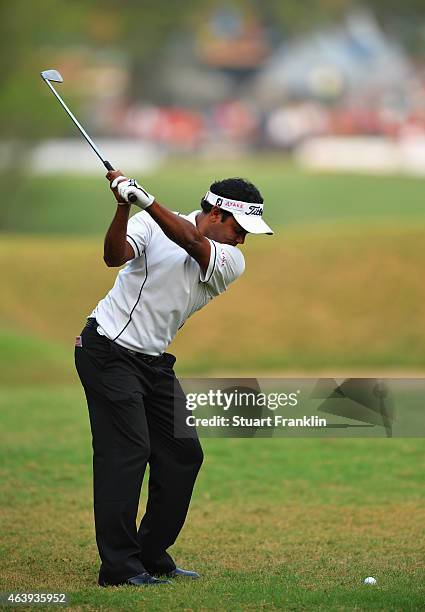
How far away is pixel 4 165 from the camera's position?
39.3 metres

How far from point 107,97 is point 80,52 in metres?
2.67

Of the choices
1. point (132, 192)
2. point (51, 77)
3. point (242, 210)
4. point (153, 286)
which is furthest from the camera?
point (51, 77)

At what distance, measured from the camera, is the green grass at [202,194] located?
1599 inches

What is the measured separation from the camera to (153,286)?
6062mm

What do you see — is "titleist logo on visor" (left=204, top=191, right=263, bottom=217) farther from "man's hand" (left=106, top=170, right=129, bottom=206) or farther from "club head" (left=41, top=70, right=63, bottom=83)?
"club head" (left=41, top=70, right=63, bottom=83)

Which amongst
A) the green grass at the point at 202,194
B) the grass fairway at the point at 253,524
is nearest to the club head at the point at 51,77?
the grass fairway at the point at 253,524

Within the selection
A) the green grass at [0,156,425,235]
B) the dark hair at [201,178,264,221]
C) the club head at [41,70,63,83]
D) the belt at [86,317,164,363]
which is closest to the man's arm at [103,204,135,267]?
the belt at [86,317,164,363]

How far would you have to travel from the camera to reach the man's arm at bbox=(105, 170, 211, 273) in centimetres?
576

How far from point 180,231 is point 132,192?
311 mm

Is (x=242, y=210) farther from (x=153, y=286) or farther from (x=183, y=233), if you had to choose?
(x=153, y=286)

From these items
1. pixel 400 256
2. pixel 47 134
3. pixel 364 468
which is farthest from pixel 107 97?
pixel 364 468

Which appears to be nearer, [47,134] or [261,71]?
[47,134]

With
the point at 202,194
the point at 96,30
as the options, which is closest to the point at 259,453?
the point at 202,194

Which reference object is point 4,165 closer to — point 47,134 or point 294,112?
point 47,134
